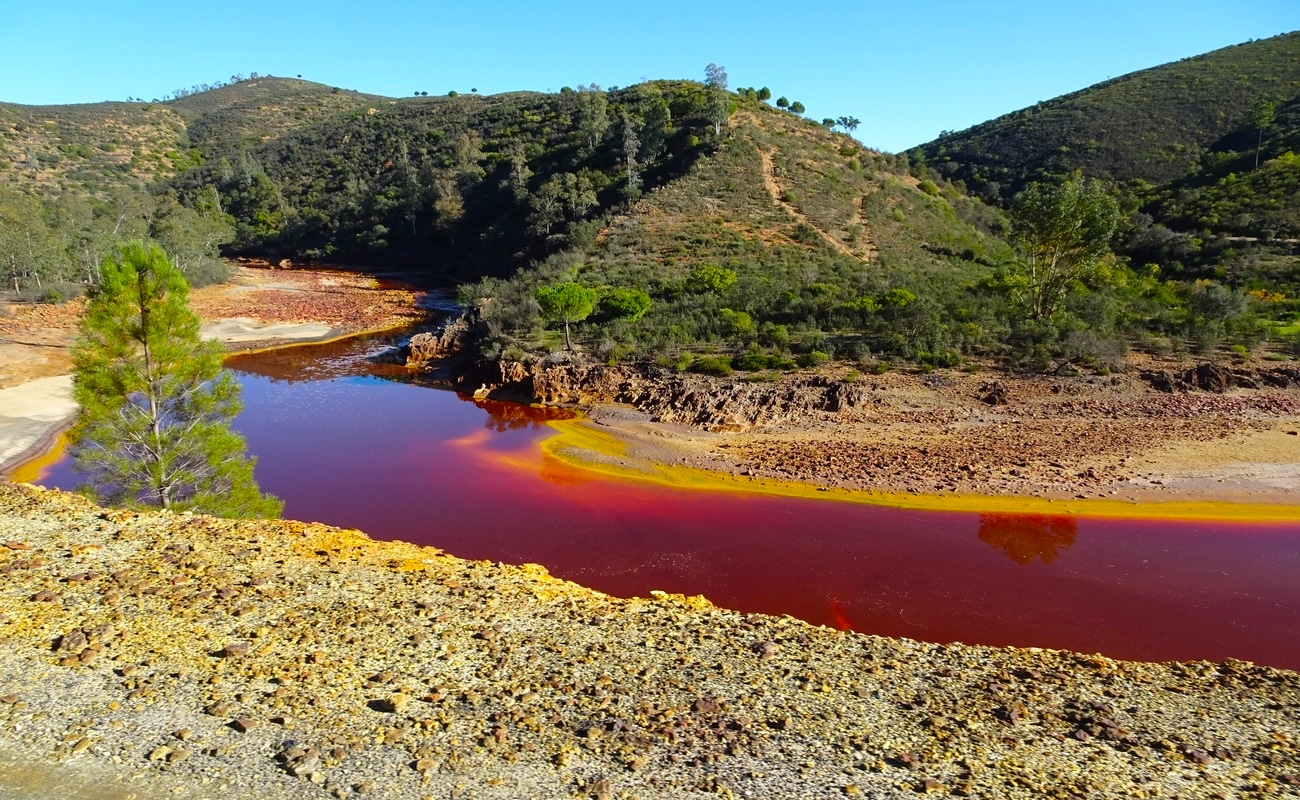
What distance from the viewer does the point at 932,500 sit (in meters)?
20.1

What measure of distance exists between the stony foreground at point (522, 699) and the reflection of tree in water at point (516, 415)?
15.7 meters

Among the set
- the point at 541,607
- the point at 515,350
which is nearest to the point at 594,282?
the point at 515,350

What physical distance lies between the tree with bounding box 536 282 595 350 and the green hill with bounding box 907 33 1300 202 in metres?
58.6

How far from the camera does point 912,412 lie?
2650 centimetres

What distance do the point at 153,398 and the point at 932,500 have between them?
19661mm

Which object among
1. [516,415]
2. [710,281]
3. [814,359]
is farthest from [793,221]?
[516,415]

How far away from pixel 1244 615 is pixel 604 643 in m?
13.6

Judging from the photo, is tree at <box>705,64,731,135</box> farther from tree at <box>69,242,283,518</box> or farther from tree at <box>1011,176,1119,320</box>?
tree at <box>69,242,283,518</box>

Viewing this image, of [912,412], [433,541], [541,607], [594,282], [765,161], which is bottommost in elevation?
[433,541]

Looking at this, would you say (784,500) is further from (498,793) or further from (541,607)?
(498,793)

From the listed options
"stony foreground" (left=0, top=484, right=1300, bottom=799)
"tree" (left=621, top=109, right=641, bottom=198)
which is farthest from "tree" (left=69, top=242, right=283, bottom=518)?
"tree" (left=621, top=109, right=641, bottom=198)

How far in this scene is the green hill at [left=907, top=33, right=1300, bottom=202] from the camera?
68.3 meters

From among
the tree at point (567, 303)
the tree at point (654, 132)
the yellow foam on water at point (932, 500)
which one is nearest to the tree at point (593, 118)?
the tree at point (654, 132)

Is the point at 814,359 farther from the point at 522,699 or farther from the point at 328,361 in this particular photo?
the point at 328,361
